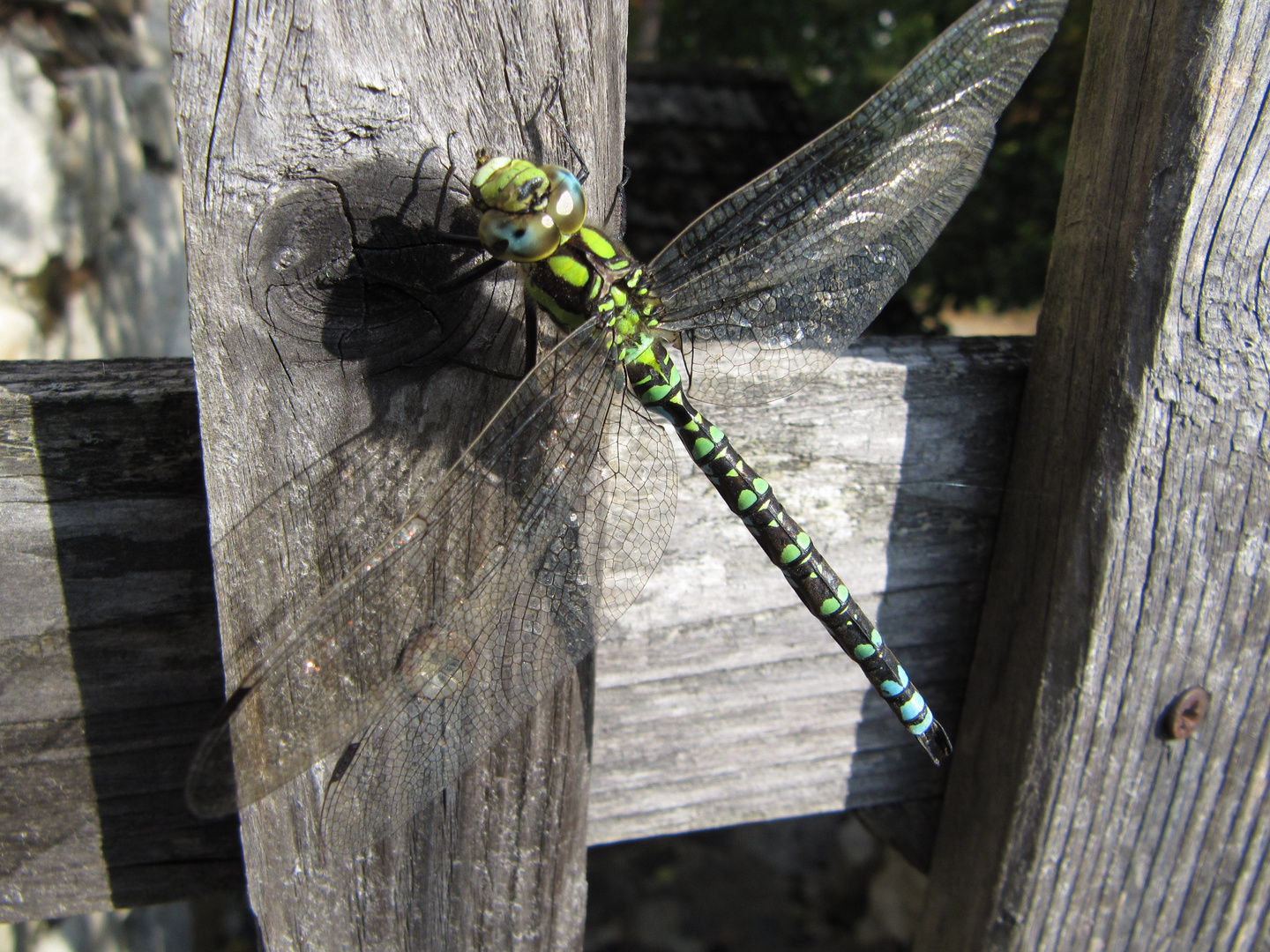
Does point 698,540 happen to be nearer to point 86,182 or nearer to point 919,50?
point 86,182

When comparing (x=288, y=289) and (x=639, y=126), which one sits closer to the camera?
(x=288, y=289)

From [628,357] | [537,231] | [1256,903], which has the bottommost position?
[1256,903]

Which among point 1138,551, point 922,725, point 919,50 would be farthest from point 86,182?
point 919,50

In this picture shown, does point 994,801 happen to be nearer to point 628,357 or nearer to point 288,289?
point 628,357

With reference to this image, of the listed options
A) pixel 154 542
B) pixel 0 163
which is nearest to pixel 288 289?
pixel 154 542

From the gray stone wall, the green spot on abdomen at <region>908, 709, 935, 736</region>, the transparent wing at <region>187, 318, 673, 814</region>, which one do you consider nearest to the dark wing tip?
the transparent wing at <region>187, 318, 673, 814</region>
